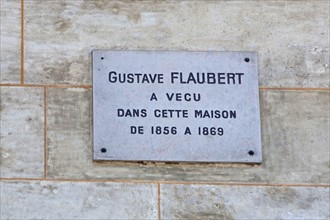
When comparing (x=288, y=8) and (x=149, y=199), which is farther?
(x=288, y=8)

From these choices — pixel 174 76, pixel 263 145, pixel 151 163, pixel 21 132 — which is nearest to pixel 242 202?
pixel 263 145

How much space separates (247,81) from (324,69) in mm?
415

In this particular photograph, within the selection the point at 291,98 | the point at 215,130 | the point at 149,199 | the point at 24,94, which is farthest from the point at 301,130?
the point at 24,94

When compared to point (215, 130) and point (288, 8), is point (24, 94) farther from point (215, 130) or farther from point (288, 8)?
point (288, 8)

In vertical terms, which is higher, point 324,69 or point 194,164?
point 324,69

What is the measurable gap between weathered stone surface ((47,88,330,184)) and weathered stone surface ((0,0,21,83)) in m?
0.23

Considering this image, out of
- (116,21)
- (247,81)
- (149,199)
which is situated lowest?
(149,199)

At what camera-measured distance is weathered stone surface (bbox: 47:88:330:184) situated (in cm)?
386

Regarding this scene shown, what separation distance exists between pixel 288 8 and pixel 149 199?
1252 mm

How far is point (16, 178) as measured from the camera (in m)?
3.83

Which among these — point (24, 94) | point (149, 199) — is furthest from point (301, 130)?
point (24, 94)

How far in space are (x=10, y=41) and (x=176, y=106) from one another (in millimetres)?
924

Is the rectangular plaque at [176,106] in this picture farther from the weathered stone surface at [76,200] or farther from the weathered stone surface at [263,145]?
the weathered stone surface at [76,200]

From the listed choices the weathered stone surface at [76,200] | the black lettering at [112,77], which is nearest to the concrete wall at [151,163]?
the weathered stone surface at [76,200]
